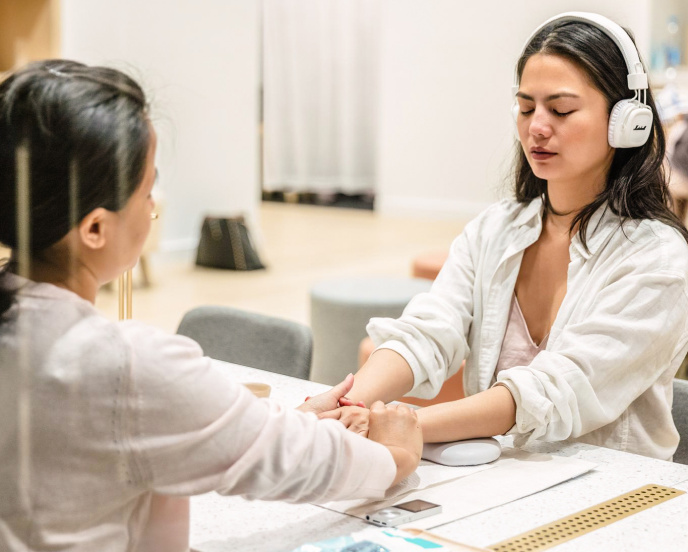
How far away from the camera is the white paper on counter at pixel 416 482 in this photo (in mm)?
1166

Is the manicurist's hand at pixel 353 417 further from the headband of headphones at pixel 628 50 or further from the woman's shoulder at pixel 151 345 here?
the headband of headphones at pixel 628 50

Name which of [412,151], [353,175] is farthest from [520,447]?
[353,175]

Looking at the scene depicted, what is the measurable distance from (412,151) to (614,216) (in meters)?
7.23

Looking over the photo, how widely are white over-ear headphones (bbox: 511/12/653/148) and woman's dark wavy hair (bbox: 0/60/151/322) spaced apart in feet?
3.20

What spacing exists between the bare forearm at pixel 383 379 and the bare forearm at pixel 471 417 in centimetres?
16

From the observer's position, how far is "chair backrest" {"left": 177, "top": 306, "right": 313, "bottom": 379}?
6.89 feet

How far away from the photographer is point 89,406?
86cm

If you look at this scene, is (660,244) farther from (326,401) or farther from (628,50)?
(326,401)

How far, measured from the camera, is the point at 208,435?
35.3 inches

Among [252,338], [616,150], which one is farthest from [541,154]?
[252,338]

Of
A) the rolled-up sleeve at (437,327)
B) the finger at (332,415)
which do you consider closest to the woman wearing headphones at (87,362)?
the finger at (332,415)

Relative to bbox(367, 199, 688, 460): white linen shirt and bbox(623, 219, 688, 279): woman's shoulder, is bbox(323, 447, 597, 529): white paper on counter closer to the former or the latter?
bbox(367, 199, 688, 460): white linen shirt

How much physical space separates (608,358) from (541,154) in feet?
1.24

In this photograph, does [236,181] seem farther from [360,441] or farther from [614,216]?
[360,441]
